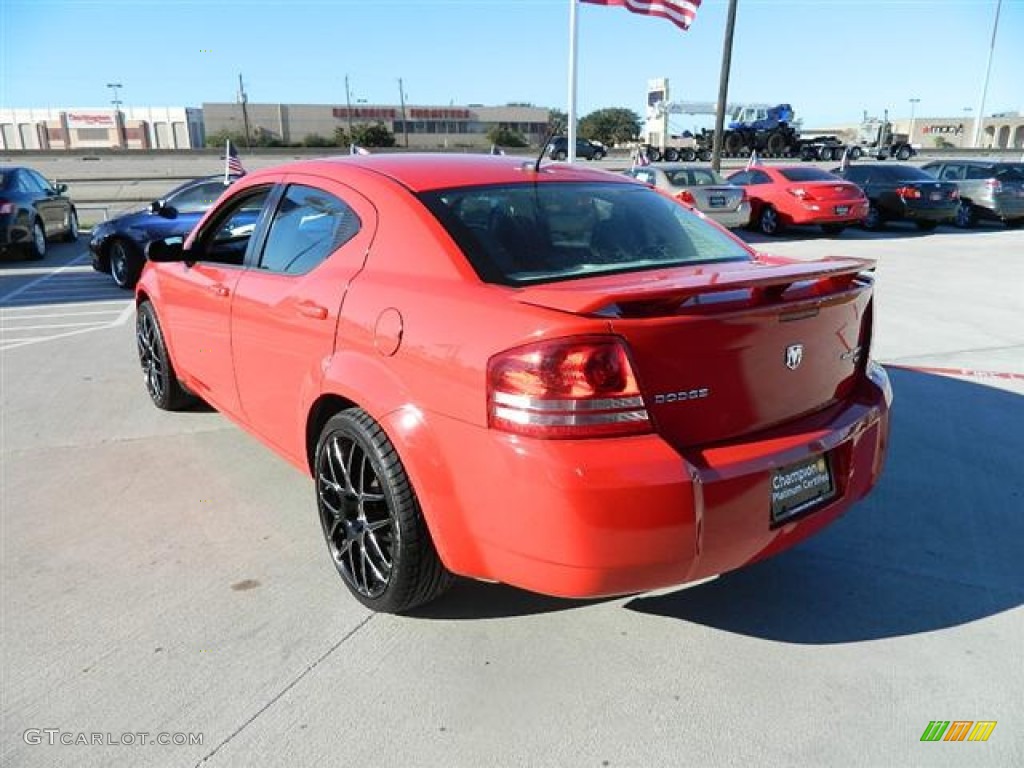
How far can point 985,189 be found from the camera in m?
18.1

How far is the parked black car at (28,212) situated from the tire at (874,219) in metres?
16.3

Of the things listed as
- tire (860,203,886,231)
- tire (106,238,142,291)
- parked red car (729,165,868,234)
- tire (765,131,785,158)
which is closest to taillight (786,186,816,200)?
parked red car (729,165,868,234)

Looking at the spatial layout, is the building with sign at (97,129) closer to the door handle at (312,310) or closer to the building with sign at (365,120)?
the building with sign at (365,120)

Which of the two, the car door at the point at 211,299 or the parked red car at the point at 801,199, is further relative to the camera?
the parked red car at the point at 801,199

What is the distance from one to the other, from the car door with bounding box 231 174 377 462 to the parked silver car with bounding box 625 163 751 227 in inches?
466

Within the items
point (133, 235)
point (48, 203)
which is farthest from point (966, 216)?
point (48, 203)

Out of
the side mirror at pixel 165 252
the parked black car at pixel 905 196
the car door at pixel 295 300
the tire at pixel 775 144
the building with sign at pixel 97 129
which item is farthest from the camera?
the building with sign at pixel 97 129

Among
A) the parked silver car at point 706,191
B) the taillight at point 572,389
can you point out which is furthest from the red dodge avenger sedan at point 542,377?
the parked silver car at point 706,191

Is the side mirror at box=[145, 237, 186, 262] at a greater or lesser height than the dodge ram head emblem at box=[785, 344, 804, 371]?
greater

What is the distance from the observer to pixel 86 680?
2.62m

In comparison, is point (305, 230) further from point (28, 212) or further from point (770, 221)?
point (770, 221)

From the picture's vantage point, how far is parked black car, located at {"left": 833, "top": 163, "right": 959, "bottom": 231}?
1706 cm

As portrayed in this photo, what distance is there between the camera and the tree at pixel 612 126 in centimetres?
9618

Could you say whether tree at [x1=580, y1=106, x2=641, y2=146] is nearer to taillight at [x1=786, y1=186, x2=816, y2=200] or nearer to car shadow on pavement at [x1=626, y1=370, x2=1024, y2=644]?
taillight at [x1=786, y1=186, x2=816, y2=200]
